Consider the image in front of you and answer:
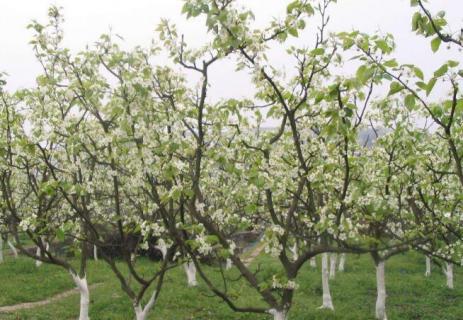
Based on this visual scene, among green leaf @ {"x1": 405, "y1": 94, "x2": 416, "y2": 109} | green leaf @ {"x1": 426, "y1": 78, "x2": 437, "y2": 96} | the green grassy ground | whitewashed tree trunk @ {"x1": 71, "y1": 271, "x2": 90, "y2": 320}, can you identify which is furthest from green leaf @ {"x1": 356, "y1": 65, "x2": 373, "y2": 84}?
the green grassy ground

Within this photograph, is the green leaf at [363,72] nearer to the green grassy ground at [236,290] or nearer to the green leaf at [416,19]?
the green leaf at [416,19]

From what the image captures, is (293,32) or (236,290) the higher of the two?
(293,32)

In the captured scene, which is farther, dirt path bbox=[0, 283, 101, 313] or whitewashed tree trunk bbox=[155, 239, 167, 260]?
dirt path bbox=[0, 283, 101, 313]

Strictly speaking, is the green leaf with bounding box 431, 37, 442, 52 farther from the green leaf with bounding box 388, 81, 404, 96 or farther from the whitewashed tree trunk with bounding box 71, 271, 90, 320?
the whitewashed tree trunk with bounding box 71, 271, 90, 320

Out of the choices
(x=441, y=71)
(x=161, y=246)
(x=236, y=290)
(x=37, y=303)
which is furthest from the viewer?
(x=37, y=303)

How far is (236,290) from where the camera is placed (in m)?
16.4

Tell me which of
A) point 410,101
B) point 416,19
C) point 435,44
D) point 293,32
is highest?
point 293,32

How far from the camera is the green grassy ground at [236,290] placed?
19.3 meters

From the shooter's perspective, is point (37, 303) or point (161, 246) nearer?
point (161, 246)

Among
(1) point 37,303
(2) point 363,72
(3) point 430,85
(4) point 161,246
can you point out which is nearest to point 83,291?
(4) point 161,246

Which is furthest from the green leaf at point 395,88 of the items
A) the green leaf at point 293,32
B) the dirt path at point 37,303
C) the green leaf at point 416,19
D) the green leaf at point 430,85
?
the dirt path at point 37,303

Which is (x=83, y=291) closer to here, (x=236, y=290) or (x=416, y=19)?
(x=236, y=290)

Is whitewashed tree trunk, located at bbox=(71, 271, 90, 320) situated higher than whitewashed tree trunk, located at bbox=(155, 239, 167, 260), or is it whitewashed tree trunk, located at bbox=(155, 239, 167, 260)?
whitewashed tree trunk, located at bbox=(155, 239, 167, 260)

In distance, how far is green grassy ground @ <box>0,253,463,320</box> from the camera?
19.3 m
